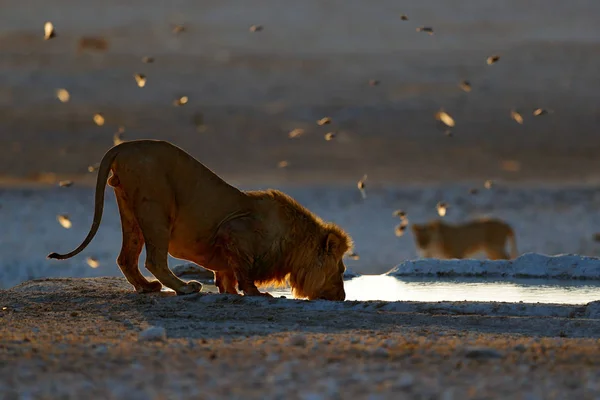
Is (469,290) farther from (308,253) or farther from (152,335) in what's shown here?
(152,335)

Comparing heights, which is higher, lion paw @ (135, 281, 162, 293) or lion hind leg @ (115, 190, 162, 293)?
lion hind leg @ (115, 190, 162, 293)

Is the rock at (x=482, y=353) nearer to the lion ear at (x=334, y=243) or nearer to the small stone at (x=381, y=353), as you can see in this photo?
the small stone at (x=381, y=353)

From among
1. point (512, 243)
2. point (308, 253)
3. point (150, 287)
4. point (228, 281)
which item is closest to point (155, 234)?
point (150, 287)

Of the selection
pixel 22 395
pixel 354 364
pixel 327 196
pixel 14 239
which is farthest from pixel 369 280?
pixel 327 196

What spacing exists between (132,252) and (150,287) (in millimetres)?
349

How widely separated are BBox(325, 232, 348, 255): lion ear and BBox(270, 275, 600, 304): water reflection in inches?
28.9

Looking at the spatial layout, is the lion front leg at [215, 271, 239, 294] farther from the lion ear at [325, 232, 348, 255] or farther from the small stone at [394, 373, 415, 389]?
the small stone at [394, 373, 415, 389]

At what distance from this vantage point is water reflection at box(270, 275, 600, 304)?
1079 centimetres

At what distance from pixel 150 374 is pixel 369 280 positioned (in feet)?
25.8

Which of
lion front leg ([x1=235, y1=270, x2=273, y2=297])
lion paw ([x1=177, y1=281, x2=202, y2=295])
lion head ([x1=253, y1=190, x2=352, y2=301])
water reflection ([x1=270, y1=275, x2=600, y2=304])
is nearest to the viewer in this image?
lion paw ([x1=177, y1=281, x2=202, y2=295])

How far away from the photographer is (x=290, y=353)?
5.95 m

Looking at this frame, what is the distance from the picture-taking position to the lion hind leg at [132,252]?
32.4 ft

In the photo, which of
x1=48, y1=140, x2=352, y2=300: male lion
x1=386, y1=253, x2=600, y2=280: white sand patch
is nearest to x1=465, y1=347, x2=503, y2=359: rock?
x1=48, y1=140, x2=352, y2=300: male lion

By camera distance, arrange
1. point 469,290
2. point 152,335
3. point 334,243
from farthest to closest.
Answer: point 469,290 → point 334,243 → point 152,335
